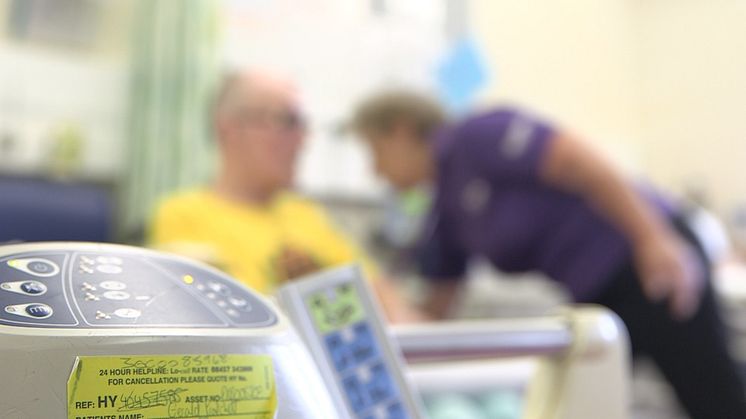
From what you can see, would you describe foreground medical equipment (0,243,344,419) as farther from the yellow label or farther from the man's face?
the man's face

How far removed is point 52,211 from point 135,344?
176cm

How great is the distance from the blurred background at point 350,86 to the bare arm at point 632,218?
40cm

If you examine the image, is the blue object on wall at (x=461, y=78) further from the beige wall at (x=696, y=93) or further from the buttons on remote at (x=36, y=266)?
the buttons on remote at (x=36, y=266)

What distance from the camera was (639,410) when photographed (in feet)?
6.57

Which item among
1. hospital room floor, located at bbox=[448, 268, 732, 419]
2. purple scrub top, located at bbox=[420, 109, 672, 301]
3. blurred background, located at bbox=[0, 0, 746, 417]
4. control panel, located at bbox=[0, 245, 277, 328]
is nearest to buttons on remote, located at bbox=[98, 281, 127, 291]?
control panel, located at bbox=[0, 245, 277, 328]

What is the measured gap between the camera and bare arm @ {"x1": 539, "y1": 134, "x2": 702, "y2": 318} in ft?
4.16

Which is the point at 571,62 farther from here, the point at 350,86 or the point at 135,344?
the point at 135,344

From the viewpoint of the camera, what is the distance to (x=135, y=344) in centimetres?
29

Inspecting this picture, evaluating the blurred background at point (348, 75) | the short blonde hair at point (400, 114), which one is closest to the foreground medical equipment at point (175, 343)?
the short blonde hair at point (400, 114)

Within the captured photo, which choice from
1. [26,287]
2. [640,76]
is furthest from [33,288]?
[640,76]

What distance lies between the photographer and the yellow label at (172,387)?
0.90 feet

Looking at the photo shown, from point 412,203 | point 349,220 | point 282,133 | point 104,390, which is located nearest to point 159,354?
point 104,390

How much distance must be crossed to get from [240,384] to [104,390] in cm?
6

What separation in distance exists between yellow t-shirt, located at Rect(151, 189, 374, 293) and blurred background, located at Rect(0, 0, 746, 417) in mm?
287
